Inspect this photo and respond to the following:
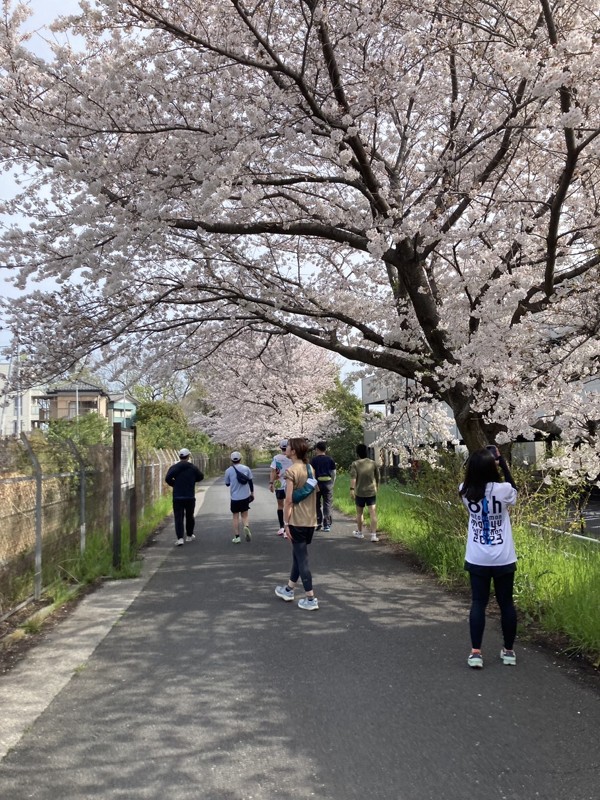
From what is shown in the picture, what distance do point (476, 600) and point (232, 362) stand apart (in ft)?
57.8

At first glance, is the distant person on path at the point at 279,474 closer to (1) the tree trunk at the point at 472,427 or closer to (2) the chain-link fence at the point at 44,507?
(2) the chain-link fence at the point at 44,507

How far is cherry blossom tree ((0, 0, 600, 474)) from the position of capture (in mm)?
6738

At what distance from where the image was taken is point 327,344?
35.8 ft

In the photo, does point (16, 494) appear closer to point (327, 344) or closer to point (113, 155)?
point (113, 155)

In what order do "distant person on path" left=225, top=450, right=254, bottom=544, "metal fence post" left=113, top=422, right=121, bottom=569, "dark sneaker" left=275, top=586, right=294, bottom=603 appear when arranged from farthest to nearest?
"distant person on path" left=225, top=450, right=254, bottom=544
"metal fence post" left=113, top=422, right=121, bottom=569
"dark sneaker" left=275, top=586, right=294, bottom=603

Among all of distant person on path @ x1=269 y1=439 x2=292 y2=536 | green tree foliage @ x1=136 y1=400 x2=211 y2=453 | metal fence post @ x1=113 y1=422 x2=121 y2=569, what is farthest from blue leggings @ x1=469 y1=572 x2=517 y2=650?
green tree foliage @ x1=136 y1=400 x2=211 y2=453

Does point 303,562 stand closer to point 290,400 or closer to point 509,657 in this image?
point 509,657

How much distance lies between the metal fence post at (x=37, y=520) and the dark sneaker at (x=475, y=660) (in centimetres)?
439

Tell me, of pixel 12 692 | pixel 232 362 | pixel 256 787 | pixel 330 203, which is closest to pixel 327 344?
pixel 330 203

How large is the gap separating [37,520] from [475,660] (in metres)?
4.52

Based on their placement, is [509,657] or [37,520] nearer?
[509,657]

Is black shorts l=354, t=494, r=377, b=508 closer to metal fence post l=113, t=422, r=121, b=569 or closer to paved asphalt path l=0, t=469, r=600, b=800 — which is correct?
metal fence post l=113, t=422, r=121, b=569

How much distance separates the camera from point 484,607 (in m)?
5.20

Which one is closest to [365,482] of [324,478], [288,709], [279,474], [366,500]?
[366,500]
